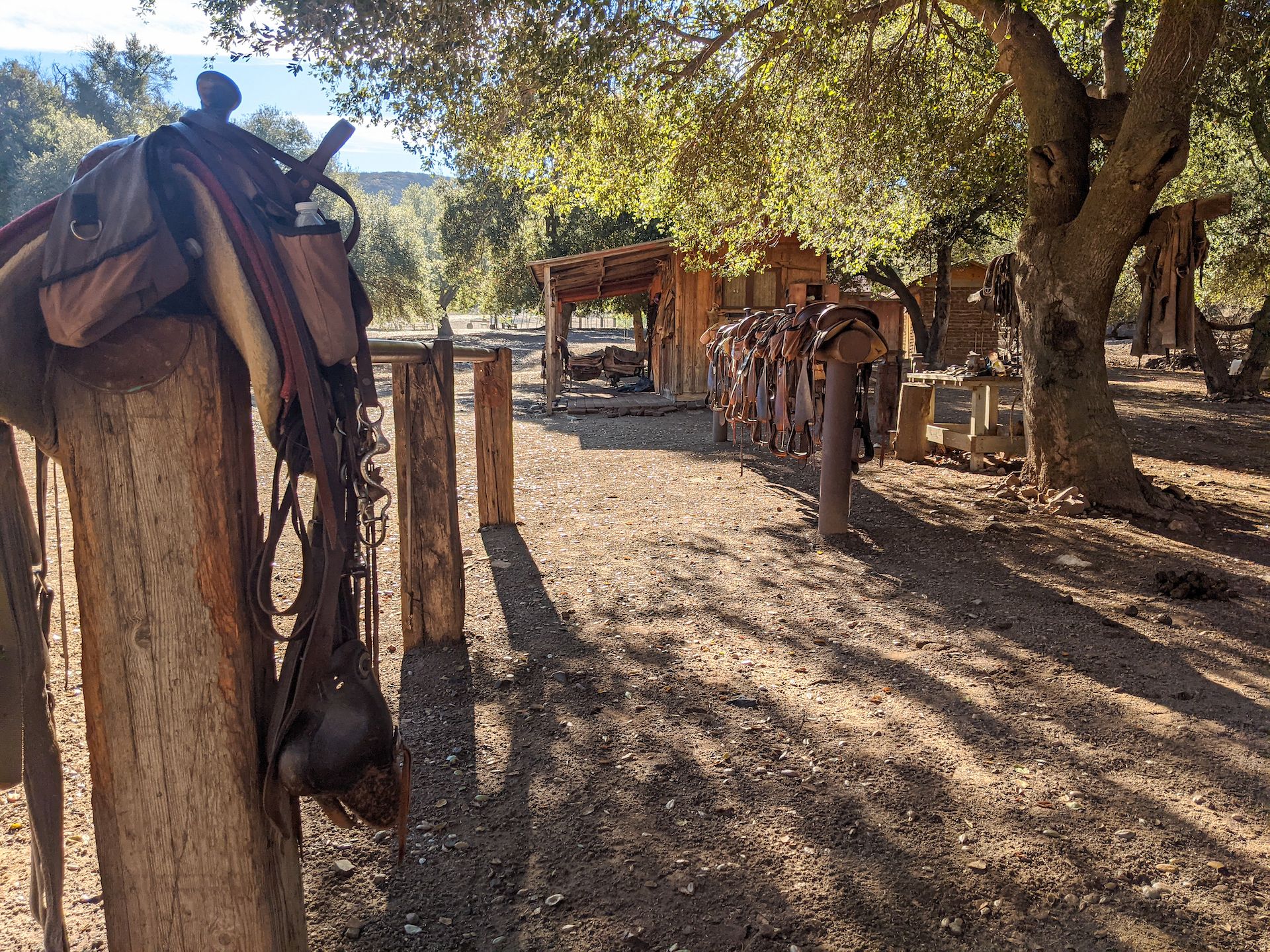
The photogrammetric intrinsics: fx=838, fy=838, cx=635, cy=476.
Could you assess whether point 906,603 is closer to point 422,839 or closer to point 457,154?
point 422,839

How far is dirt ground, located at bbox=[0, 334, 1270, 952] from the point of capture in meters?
2.23

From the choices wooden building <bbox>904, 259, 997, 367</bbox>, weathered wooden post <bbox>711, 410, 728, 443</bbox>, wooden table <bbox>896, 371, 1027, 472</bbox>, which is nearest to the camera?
wooden table <bbox>896, 371, 1027, 472</bbox>

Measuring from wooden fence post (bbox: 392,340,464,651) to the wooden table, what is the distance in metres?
6.24

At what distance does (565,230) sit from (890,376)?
1634cm

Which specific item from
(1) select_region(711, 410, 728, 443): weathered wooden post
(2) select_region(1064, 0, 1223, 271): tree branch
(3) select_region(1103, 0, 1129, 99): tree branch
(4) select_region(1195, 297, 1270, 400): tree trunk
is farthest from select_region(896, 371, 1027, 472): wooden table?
(4) select_region(1195, 297, 1270, 400): tree trunk

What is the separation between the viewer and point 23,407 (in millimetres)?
1450

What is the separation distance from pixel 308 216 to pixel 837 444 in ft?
15.8

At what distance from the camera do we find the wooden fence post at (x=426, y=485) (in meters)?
3.90

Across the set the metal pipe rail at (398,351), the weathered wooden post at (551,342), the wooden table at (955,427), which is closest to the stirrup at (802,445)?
the wooden table at (955,427)

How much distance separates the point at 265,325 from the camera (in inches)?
56.2

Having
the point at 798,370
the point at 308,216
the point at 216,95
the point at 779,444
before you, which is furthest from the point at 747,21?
the point at 308,216

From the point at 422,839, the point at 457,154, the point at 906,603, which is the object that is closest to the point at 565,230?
the point at 457,154

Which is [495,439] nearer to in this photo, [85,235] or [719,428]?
[85,235]

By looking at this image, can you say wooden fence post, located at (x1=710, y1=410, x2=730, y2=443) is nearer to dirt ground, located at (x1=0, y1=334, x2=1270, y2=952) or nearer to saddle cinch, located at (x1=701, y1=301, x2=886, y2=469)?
saddle cinch, located at (x1=701, y1=301, x2=886, y2=469)
